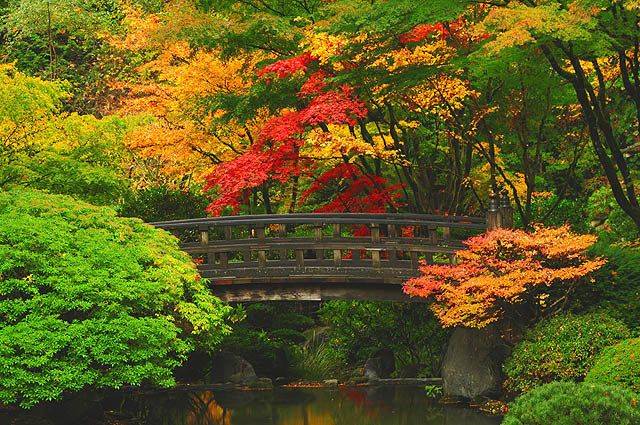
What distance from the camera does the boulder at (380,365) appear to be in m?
20.5

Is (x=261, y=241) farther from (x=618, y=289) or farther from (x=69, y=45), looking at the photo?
(x=69, y=45)

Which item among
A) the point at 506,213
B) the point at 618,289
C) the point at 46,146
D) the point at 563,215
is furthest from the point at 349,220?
the point at 563,215

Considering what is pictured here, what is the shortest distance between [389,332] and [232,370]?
11.4ft

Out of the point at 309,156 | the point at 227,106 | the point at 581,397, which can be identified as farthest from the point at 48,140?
the point at 581,397

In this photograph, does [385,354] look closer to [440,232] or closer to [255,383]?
[255,383]

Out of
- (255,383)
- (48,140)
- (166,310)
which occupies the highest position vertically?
(48,140)

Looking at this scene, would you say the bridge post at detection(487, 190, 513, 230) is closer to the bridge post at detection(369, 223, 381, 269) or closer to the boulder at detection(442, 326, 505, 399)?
the boulder at detection(442, 326, 505, 399)

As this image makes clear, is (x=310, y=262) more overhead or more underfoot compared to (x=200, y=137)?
more underfoot

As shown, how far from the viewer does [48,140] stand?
1977 centimetres

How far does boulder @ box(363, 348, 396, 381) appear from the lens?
20484mm

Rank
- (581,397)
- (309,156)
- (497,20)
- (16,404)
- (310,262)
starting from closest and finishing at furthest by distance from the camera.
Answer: (581,397) → (497,20) → (16,404) → (310,262) → (309,156)

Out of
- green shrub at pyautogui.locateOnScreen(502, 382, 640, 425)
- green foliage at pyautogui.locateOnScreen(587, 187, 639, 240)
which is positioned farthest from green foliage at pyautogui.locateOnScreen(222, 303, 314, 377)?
green shrub at pyautogui.locateOnScreen(502, 382, 640, 425)

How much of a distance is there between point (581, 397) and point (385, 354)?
10.5 m

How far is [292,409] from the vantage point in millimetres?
17906
